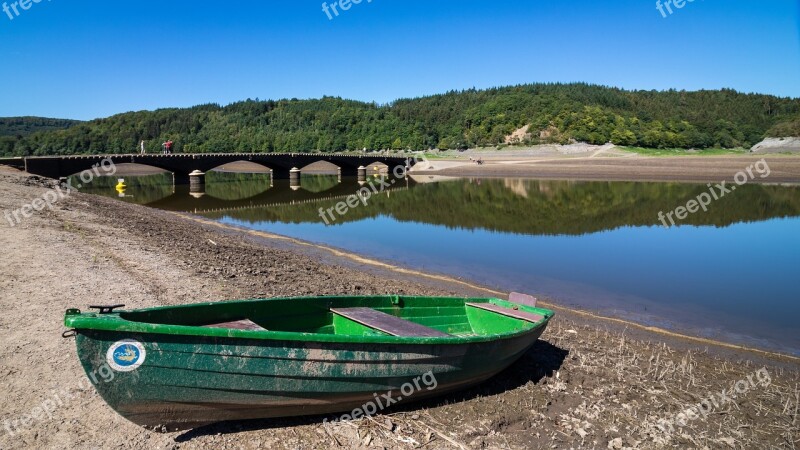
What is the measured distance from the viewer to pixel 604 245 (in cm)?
2380

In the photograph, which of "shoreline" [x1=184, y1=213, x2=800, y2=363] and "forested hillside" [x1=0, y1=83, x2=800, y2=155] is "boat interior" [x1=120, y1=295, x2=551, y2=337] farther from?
"forested hillside" [x1=0, y1=83, x2=800, y2=155]

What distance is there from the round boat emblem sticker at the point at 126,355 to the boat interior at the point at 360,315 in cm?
56

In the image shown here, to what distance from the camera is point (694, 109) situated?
16500 cm

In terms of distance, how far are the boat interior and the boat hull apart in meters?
0.63

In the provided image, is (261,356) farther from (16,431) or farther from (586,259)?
(586,259)

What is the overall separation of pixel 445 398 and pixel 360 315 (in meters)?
1.85

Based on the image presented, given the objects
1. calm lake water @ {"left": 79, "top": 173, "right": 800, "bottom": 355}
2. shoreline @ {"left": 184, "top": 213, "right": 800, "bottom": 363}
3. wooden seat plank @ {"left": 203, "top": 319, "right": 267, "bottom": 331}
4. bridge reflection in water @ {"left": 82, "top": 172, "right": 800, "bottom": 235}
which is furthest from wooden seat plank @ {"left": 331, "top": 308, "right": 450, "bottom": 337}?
bridge reflection in water @ {"left": 82, "top": 172, "right": 800, "bottom": 235}

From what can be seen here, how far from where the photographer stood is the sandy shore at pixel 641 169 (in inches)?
2478

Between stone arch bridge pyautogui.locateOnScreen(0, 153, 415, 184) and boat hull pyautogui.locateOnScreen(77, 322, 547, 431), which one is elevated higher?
stone arch bridge pyautogui.locateOnScreen(0, 153, 415, 184)

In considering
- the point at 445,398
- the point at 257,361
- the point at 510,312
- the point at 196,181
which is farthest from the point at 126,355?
the point at 196,181

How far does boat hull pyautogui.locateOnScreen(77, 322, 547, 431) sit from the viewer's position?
216 inches

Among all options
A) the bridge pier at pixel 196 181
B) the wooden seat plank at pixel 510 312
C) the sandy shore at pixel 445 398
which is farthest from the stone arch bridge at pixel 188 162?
the wooden seat plank at pixel 510 312

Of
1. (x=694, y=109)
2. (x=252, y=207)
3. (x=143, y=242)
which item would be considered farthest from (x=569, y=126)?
(x=143, y=242)

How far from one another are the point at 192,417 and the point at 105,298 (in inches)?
229
